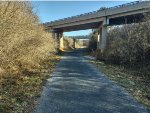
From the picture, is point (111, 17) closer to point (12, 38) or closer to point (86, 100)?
point (12, 38)

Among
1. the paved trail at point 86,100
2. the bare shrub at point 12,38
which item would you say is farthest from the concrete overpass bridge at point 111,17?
the paved trail at point 86,100

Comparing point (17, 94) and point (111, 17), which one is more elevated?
point (111, 17)

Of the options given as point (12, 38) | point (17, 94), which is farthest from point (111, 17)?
point (17, 94)

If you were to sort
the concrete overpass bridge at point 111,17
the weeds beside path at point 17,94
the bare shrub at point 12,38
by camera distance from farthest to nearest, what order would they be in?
1. the concrete overpass bridge at point 111,17
2. the bare shrub at point 12,38
3. the weeds beside path at point 17,94

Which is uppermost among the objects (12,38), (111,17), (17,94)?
(111,17)

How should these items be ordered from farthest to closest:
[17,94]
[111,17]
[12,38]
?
[111,17] → [12,38] → [17,94]

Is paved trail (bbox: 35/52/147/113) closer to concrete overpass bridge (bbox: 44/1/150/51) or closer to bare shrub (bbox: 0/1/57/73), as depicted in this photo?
bare shrub (bbox: 0/1/57/73)

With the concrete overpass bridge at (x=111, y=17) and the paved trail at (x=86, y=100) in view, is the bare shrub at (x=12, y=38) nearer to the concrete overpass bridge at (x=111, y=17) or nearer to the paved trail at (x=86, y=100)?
the paved trail at (x=86, y=100)

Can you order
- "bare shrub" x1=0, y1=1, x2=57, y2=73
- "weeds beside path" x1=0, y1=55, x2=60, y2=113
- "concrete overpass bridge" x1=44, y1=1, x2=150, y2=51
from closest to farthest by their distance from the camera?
"weeds beside path" x1=0, y1=55, x2=60, y2=113 → "bare shrub" x1=0, y1=1, x2=57, y2=73 → "concrete overpass bridge" x1=44, y1=1, x2=150, y2=51

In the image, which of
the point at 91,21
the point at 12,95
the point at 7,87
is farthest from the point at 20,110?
the point at 91,21

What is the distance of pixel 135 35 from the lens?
90.3 ft

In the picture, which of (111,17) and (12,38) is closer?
(12,38)

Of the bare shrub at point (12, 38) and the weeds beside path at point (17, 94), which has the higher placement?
the bare shrub at point (12, 38)

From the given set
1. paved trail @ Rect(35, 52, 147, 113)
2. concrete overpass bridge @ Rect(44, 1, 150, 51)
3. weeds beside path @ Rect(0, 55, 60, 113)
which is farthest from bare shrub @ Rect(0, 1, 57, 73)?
concrete overpass bridge @ Rect(44, 1, 150, 51)
